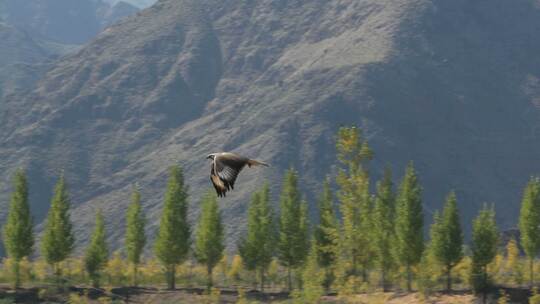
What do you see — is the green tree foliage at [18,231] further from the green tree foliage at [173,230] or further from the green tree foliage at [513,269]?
the green tree foliage at [513,269]

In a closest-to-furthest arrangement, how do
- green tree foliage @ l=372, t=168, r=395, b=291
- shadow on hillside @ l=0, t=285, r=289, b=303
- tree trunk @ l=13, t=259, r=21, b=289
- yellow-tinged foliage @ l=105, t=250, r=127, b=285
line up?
shadow on hillside @ l=0, t=285, r=289, b=303 < green tree foliage @ l=372, t=168, r=395, b=291 < tree trunk @ l=13, t=259, r=21, b=289 < yellow-tinged foliage @ l=105, t=250, r=127, b=285

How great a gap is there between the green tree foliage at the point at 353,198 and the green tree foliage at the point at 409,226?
28824mm

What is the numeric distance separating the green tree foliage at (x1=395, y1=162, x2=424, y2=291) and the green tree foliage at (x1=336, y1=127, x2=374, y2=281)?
2882 cm

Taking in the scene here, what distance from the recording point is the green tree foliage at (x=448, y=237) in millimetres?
86125

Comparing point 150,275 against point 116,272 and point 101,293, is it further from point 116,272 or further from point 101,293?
point 101,293

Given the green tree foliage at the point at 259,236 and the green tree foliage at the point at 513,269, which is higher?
the green tree foliage at the point at 259,236

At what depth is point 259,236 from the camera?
92.2 meters

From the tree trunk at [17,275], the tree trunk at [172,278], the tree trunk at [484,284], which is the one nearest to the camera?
the tree trunk at [484,284]

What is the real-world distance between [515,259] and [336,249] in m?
53.0

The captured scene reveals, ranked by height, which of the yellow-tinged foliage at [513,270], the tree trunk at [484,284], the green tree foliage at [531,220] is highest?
the green tree foliage at [531,220]

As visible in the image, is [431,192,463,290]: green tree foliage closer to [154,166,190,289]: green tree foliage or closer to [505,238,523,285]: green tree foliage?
[505,238,523,285]: green tree foliage

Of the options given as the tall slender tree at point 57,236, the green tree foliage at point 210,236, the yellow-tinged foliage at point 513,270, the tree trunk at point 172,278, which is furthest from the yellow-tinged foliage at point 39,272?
the yellow-tinged foliage at point 513,270

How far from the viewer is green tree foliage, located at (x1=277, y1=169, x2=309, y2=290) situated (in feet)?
297

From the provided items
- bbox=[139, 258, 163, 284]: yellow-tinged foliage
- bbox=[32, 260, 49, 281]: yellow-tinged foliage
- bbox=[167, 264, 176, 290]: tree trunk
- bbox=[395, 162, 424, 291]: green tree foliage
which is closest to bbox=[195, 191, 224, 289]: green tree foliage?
bbox=[167, 264, 176, 290]: tree trunk
